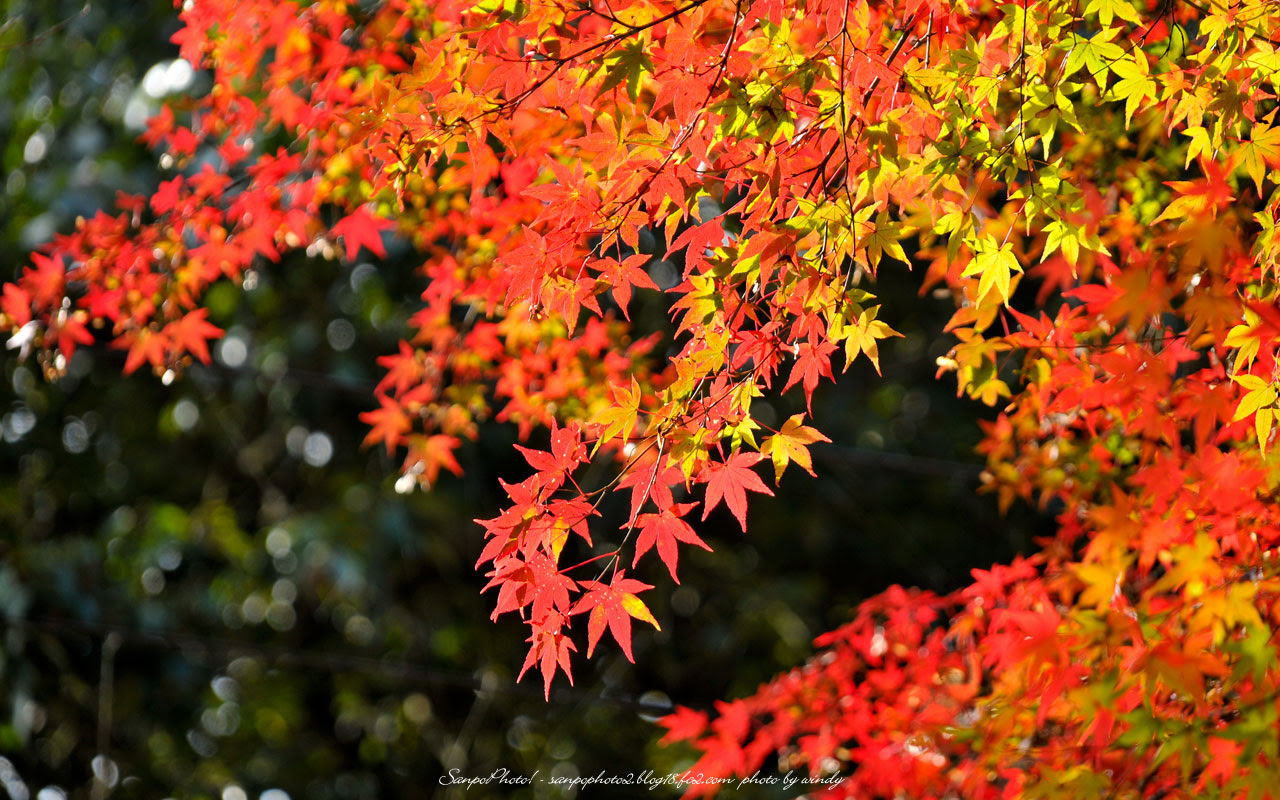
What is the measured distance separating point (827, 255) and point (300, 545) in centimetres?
537

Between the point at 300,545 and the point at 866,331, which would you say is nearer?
the point at 866,331

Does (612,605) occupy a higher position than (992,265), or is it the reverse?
(992,265)

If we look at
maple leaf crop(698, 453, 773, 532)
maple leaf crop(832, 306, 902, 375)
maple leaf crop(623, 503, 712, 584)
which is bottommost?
maple leaf crop(623, 503, 712, 584)

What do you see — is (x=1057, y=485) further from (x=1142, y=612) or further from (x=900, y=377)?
(x=900, y=377)

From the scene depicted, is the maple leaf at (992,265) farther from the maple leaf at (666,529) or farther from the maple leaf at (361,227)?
the maple leaf at (361,227)

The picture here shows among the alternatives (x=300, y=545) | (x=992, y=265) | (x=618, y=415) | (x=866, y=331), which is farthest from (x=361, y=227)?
(x=300, y=545)

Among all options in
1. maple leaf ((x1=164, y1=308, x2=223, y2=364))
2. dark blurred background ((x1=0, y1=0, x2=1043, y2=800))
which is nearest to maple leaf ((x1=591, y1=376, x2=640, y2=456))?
maple leaf ((x1=164, y1=308, x2=223, y2=364))

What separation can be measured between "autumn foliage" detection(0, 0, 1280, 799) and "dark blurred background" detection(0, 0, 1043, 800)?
11.4ft

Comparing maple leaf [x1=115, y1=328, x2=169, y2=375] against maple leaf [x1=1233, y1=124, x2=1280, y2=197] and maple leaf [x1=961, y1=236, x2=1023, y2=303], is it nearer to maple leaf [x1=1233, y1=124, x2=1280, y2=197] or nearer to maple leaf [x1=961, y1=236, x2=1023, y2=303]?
maple leaf [x1=961, y1=236, x2=1023, y2=303]

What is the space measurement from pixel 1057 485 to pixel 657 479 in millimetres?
1807

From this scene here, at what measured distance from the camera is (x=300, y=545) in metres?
6.18

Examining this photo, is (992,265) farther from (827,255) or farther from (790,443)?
(790,443)

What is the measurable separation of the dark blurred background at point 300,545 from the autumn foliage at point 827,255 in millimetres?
3461

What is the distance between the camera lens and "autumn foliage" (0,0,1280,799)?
4.42ft
